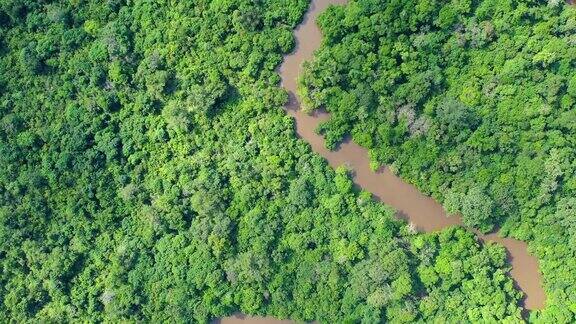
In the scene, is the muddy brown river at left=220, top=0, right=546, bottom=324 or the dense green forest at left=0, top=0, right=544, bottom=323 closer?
the dense green forest at left=0, top=0, right=544, bottom=323

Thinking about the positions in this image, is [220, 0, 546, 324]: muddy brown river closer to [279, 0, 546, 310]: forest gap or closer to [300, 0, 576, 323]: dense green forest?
[279, 0, 546, 310]: forest gap

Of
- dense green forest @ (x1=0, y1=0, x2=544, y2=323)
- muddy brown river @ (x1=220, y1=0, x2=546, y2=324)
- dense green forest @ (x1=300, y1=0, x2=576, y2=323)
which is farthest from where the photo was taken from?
muddy brown river @ (x1=220, y1=0, x2=546, y2=324)

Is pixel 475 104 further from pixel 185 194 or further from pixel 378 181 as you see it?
pixel 185 194

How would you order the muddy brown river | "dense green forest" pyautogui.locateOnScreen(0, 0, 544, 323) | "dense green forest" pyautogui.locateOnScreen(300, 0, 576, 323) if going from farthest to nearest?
1. the muddy brown river
2. "dense green forest" pyautogui.locateOnScreen(0, 0, 544, 323)
3. "dense green forest" pyautogui.locateOnScreen(300, 0, 576, 323)

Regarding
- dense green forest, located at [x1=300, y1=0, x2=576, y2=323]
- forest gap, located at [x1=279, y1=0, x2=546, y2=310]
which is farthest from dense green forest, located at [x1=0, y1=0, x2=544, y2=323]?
forest gap, located at [x1=279, y1=0, x2=546, y2=310]

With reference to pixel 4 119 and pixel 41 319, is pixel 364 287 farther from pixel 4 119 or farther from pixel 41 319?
pixel 4 119

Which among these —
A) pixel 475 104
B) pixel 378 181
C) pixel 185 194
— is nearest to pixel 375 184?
pixel 378 181
